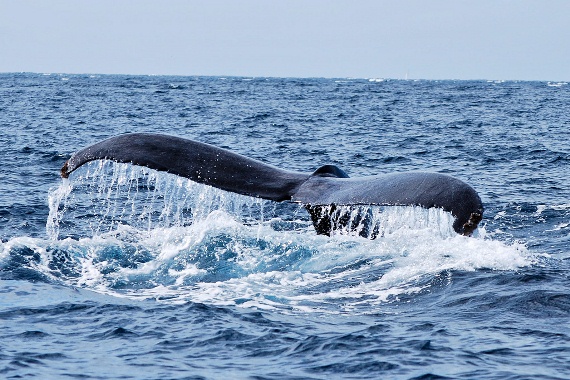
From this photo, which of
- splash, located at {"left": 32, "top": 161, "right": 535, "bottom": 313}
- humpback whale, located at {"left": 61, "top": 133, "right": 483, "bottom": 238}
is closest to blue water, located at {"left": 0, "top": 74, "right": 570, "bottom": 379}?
splash, located at {"left": 32, "top": 161, "right": 535, "bottom": 313}

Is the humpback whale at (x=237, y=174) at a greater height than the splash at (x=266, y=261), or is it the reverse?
the humpback whale at (x=237, y=174)

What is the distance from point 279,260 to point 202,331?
2.57m

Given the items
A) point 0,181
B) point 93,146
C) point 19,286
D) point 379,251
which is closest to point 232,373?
point 93,146

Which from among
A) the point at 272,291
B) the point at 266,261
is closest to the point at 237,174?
the point at 272,291

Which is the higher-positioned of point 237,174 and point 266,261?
point 237,174

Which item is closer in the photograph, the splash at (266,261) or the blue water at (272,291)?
the blue water at (272,291)

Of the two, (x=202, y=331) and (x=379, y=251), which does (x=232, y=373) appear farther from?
(x=379, y=251)

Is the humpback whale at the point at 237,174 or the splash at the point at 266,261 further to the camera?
the splash at the point at 266,261

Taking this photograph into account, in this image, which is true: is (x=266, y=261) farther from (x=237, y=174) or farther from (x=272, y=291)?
(x=237, y=174)

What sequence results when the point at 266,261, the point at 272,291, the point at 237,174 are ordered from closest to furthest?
the point at 237,174
the point at 272,291
the point at 266,261

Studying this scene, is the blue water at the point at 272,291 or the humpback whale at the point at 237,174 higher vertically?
the humpback whale at the point at 237,174

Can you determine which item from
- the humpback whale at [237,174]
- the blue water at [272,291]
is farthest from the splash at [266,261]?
the humpback whale at [237,174]

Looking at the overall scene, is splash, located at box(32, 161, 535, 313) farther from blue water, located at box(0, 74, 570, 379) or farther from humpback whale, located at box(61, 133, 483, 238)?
humpback whale, located at box(61, 133, 483, 238)

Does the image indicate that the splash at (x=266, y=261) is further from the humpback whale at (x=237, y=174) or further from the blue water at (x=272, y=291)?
the humpback whale at (x=237, y=174)
